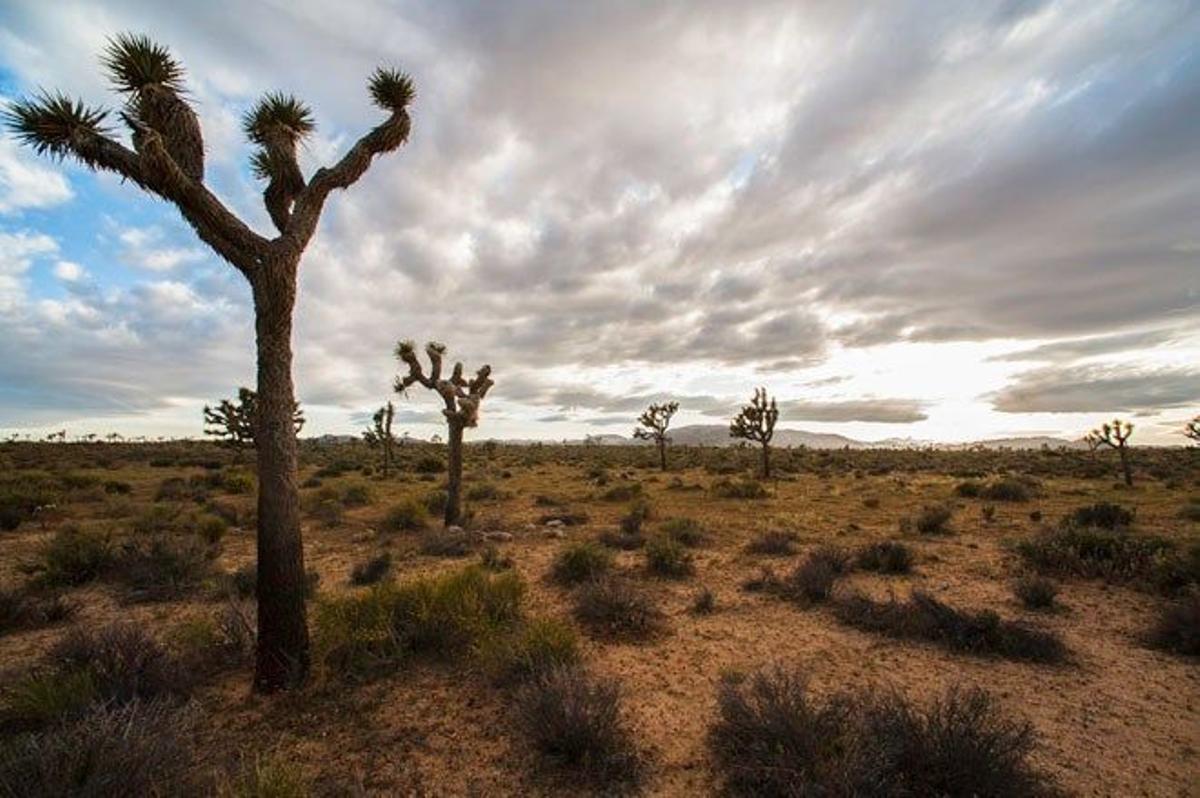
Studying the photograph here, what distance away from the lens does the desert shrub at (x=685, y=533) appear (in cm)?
1324

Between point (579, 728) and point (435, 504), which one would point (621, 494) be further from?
point (579, 728)

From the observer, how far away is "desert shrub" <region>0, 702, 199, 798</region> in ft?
10.6

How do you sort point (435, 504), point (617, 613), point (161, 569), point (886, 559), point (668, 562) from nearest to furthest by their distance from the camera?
point (617, 613)
point (161, 569)
point (886, 559)
point (668, 562)
point (435, 504)

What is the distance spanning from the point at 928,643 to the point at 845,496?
16.0 m

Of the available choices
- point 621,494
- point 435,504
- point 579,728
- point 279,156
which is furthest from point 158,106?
point 621,494

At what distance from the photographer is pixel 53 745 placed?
3.48 meters

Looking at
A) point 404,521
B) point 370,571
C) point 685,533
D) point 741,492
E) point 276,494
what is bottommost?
point 370,571

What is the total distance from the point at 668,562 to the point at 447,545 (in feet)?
16.5

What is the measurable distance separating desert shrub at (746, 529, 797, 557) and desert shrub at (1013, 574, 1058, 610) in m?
4.25

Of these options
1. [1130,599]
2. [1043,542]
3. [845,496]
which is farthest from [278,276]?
[845,496]

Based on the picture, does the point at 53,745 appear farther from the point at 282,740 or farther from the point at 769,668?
the point at 769,668

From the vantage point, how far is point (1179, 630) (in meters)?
6.69

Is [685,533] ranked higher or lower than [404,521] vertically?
lower

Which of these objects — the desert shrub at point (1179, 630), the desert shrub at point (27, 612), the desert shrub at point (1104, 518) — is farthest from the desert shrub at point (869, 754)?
the desert shrub at point (1104, 518)
